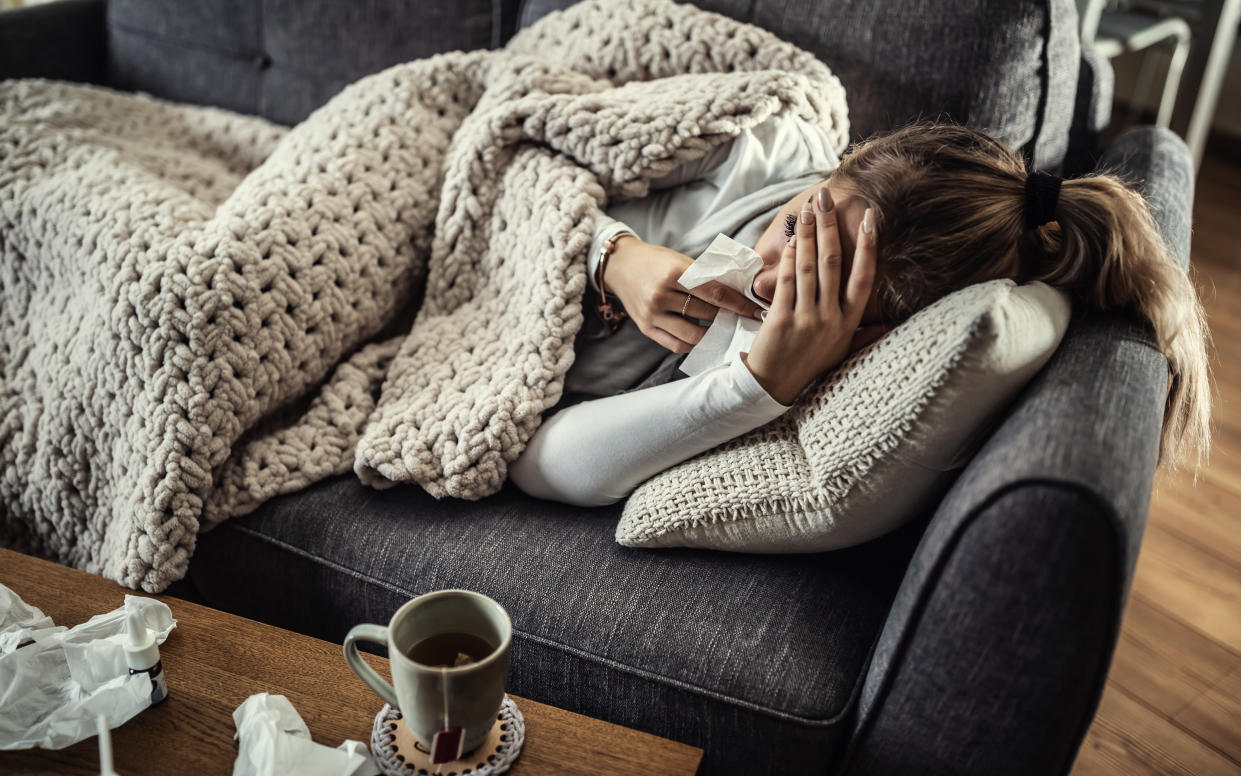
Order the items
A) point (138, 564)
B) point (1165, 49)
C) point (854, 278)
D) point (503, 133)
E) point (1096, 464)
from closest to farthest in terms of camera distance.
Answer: point (1096, 464), point (854, 278), point (138, 564), point (503, 133), point (1165, 49)

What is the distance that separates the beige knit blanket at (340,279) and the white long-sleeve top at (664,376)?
0.04m

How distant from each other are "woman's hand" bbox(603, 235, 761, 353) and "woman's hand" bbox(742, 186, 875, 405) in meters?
0.10

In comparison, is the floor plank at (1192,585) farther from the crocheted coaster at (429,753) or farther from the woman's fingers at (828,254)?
the crocheted coaster at (429,753)

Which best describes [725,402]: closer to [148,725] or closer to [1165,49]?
[148,725]

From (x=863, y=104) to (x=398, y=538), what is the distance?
898 millimetres

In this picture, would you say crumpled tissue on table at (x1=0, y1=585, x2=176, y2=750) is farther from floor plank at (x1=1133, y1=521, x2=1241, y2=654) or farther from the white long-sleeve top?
floor plank at (x1=1133, y1=521, x2=1241, y2=654)

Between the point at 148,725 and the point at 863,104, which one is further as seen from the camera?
the point at 863,104

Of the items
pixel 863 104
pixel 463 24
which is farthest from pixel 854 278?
pixel 463 24

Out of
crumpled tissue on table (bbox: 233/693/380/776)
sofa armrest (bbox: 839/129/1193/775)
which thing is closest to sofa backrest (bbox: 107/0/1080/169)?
sofa armrest (bbox: 839/129/1193/775)

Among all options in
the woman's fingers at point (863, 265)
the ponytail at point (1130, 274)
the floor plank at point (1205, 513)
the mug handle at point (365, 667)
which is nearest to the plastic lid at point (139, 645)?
the mug handle at point (365, 667)

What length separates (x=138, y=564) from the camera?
3.36 feet

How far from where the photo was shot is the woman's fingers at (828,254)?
911mm

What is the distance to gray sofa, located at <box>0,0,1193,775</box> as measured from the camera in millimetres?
712

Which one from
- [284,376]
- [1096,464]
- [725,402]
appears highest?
[1096,464]
